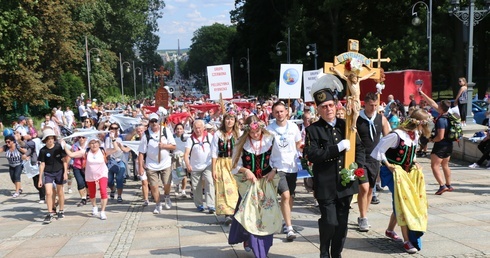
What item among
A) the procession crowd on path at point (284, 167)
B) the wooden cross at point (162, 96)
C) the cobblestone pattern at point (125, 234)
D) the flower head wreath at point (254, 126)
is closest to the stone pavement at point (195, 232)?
the cobblestone pattern at point (125, 234)

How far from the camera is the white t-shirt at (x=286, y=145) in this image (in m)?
6.84

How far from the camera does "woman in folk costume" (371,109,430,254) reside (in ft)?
20.1

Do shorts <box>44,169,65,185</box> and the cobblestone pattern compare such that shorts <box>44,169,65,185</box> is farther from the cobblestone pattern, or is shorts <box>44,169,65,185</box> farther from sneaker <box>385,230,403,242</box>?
sneaker <box>385,230,403,242</box>

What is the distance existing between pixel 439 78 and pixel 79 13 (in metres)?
31.1

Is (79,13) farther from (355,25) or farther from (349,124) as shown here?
(349,124)

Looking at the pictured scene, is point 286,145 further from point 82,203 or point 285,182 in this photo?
point 82,203

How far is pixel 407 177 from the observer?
249 inches

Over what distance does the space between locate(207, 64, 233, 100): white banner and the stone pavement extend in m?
3.29

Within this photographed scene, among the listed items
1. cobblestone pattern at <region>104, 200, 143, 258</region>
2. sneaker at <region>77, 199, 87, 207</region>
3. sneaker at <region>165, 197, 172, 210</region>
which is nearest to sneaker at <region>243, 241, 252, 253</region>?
cobblestone pattern at <region>104, 200, 143, 258</region>

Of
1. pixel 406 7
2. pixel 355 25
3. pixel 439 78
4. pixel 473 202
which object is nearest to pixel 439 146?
pixel 473 202

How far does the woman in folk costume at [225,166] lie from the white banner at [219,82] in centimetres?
467

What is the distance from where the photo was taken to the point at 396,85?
2911cm

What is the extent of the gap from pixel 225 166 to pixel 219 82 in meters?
5.00

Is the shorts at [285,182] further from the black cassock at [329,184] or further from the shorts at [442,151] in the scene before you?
the shorts at [442,151]
